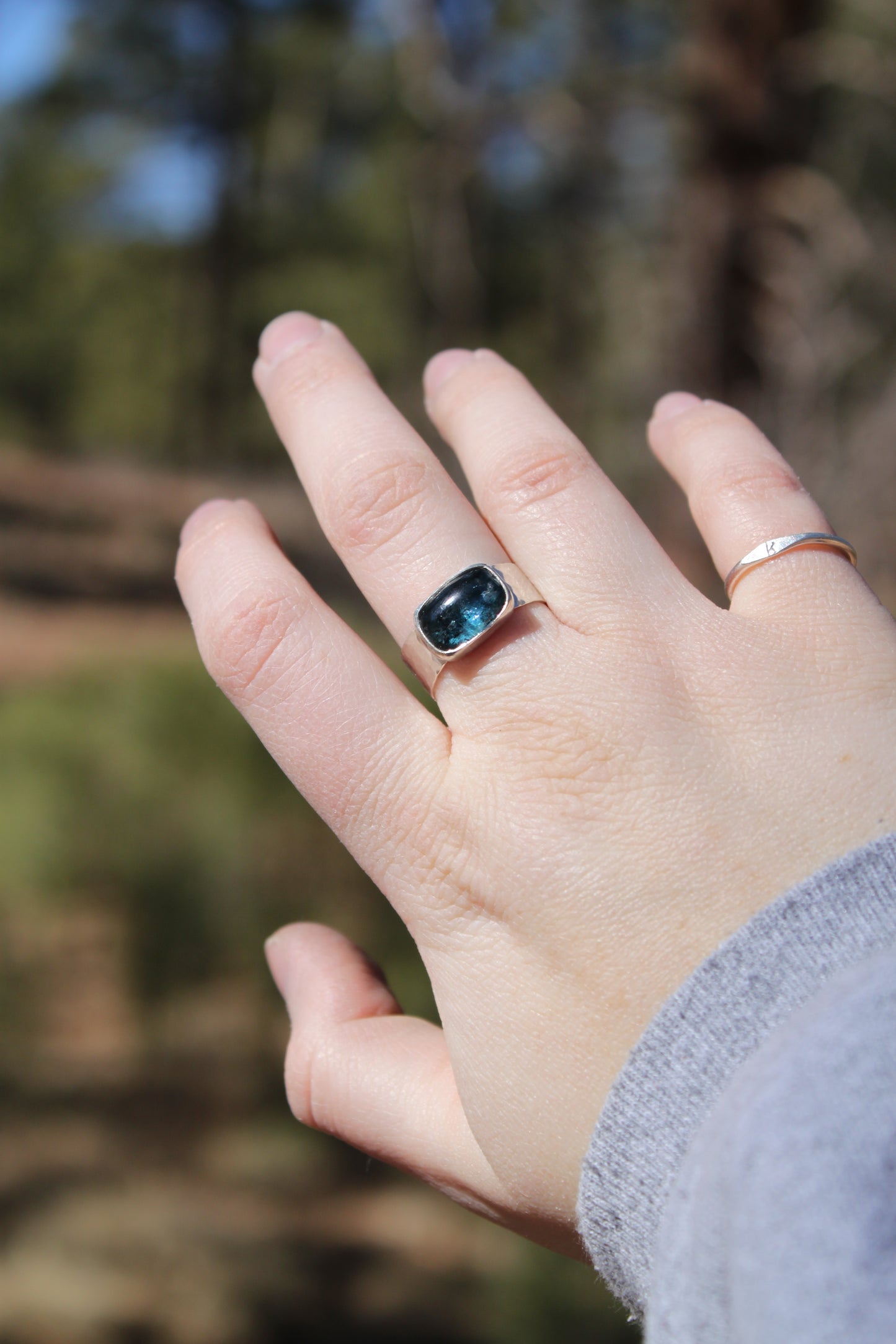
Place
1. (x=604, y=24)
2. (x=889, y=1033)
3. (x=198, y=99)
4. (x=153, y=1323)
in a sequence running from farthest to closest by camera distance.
Result: (x=198, y=99) < (x=604, y=24) < (x=153, y=1323) < (x=889, y=1033)

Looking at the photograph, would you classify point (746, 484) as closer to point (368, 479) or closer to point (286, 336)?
point (368, 479)

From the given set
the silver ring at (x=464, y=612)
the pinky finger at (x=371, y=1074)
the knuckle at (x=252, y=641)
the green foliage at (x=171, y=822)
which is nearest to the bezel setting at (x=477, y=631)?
the silver ring at (x=464, y=612)

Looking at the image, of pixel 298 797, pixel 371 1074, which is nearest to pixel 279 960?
pixel 371 1074

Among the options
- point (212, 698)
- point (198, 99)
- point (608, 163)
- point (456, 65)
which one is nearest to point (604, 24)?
point (608, 163)

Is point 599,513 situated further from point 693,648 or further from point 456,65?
point 456,65

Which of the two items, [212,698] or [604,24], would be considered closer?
[212,698]

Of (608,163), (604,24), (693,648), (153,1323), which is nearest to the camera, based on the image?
(693,648)
